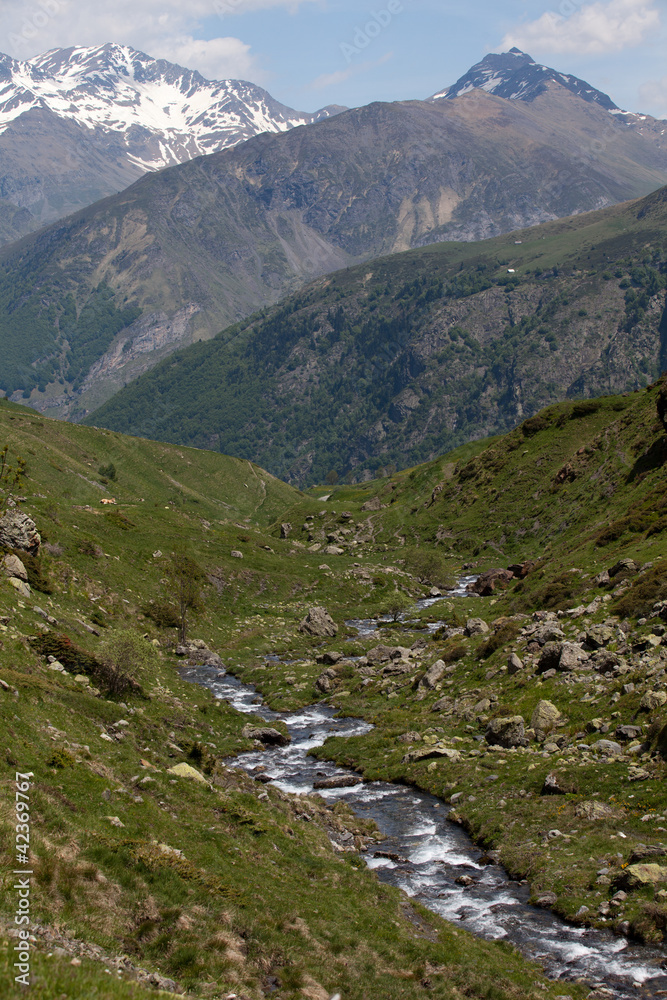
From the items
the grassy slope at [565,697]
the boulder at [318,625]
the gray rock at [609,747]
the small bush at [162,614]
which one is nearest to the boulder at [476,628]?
the grassy slope at [565,697]

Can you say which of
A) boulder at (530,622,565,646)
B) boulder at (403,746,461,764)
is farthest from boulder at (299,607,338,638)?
boulder at (403,746,461,764)

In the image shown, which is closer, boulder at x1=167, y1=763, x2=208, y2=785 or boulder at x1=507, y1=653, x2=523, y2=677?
boulder at x1=167, y1=763, x2=208, y2=785

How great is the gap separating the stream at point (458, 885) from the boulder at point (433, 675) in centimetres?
725

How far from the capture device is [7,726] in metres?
25.9

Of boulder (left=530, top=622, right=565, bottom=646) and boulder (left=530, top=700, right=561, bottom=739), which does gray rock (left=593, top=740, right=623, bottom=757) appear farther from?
boulder (left=530, top=622, right=565, bottom=646)

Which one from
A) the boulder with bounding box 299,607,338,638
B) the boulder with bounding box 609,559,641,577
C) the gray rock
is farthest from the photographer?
the boulder with bounding box 299,607,338,638

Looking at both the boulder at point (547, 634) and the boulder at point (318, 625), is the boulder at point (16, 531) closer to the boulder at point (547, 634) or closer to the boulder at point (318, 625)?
the boulder at point (318, 625)

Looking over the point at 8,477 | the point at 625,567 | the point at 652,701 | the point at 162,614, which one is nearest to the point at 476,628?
the point at 625,567

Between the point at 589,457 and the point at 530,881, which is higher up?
the point at 589,457

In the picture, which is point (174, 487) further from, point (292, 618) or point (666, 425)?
point (666, 425)

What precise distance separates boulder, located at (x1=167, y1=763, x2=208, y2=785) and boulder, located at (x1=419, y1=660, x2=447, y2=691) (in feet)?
89.2

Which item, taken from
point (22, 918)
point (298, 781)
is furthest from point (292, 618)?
point (22, 918)

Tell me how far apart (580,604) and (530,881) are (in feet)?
91.3

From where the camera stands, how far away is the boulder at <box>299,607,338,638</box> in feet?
282
